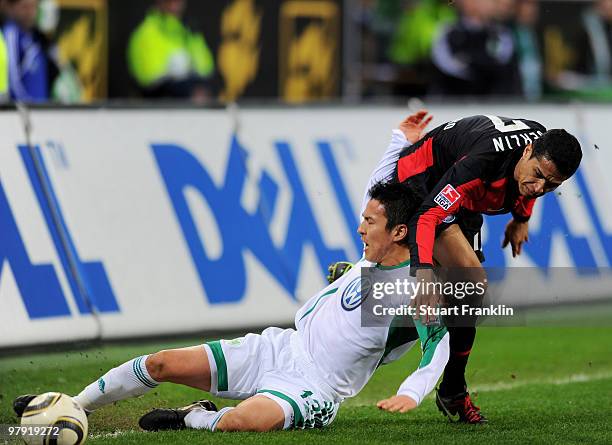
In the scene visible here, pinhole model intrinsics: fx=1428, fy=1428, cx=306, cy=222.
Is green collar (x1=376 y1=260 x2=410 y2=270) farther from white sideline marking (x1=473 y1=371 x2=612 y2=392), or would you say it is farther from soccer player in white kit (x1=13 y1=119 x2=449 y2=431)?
white sideline marking (x1=473 y1=371 x2=612 y2=392)

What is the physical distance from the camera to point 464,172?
7.93m

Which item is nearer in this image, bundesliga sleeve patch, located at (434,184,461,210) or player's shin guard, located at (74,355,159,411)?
player's shin guard, located at (74,355,159,411)

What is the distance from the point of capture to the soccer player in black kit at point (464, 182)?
781cm

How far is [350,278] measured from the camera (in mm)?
8086

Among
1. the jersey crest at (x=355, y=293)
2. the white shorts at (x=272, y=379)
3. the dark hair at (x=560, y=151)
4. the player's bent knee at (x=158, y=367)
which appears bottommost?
the white shorts at (x=272, y=379)

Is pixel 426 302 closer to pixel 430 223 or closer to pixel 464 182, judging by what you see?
pixel 430 223

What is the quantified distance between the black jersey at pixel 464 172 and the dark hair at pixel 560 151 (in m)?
0.20

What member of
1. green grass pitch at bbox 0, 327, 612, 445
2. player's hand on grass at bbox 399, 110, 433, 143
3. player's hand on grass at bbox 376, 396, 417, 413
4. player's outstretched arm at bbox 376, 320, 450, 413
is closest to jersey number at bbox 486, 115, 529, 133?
player's hand on grass at bbox 399, 110, 433, 143

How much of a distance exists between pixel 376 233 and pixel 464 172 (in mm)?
595

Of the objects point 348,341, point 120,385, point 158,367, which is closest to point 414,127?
point 348,341

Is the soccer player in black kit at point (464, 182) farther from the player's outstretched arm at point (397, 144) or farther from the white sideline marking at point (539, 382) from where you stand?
the white sideline marking at point (539, 382)

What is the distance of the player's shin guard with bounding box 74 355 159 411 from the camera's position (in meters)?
7.69

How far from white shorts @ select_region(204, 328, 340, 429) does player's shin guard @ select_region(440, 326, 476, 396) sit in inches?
30.9

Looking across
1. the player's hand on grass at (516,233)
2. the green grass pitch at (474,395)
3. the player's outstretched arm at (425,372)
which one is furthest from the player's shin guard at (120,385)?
the player's hand on grass at (516,233)
